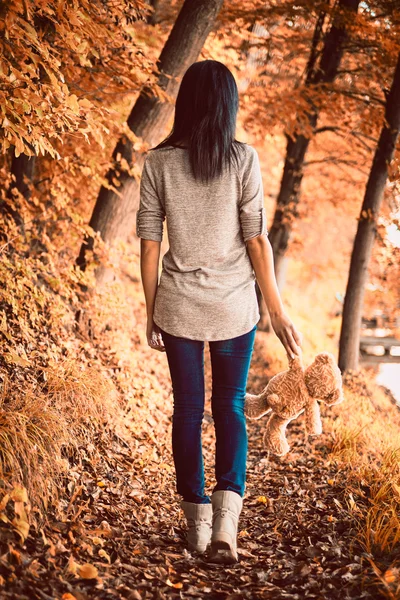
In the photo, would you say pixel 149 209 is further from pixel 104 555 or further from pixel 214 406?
pixel 104 555

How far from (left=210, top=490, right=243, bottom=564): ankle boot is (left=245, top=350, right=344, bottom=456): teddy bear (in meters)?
0.59

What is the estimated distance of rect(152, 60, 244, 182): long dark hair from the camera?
8.74 feet

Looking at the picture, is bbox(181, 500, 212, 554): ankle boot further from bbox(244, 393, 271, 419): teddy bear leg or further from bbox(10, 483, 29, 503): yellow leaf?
bbox(10, 483, 29, 503): yellow leaf

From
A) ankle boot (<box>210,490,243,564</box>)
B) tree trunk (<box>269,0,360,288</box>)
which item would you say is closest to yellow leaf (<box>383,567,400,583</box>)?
ankle boot (<box>210,490,243,564</box>)

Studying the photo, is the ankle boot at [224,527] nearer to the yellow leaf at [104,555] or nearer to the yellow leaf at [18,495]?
the yellow leaf at [104,555]

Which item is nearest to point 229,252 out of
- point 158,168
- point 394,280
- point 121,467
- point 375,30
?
point 158,168

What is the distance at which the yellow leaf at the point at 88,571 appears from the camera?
2.56 meters

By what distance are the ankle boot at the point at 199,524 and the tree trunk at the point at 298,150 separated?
20.7 feet

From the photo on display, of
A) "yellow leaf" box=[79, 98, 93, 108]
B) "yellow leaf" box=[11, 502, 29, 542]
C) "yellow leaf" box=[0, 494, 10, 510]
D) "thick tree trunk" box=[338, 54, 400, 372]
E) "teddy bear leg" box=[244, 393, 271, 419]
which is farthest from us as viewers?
"thick tree trunk" box=[338, 54, 400, 372]

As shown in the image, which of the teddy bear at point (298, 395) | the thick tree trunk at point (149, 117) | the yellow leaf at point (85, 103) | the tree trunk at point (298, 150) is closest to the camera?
the teddy bear at point (298, 395)

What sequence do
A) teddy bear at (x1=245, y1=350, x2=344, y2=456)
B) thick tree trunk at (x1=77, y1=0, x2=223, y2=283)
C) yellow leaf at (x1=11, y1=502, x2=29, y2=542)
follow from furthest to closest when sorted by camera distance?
thick tree trunk at (x1=77, y1=0, x2=223, y2=283)
teddy bear at (x1=245, y1=350, x2=344, y2=456)
yellow leaf at (x1=11, y1=502, x2=29, y2=542)

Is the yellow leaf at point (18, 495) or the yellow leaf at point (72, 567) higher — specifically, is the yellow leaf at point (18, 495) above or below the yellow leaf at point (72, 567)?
above

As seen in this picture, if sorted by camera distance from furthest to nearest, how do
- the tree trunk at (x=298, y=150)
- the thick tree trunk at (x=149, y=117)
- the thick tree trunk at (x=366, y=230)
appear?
the tree trunk at (x=298, y=150) < the thick tree trunk at (x=366, y=230) < the thick tree trunk at (x=149, y=117)

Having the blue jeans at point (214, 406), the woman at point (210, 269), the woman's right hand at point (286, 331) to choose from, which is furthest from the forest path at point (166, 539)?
the woman's right hand at point (286, 331)
